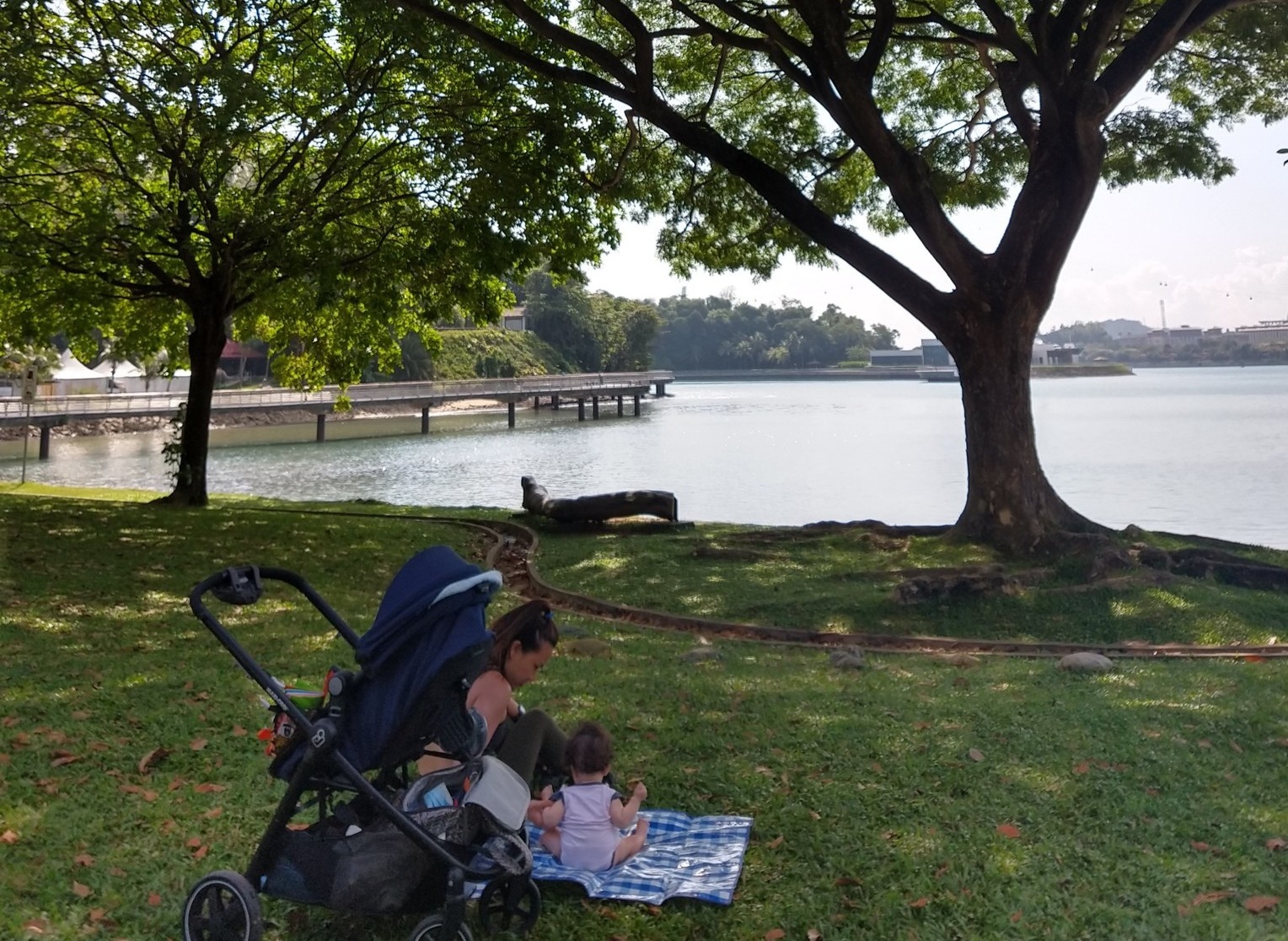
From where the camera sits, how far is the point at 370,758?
133 inches

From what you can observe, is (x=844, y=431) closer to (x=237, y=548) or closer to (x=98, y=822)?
(x=237, y=548)

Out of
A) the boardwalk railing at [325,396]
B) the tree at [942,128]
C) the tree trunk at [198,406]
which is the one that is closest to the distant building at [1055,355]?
the boardwalk railing at [325,396]

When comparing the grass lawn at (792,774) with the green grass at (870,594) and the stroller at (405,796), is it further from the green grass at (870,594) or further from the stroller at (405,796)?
the stroller at (405,796)

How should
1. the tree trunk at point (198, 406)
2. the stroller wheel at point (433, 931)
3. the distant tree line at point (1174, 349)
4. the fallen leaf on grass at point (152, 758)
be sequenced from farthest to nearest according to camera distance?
the distant tree line at point (1174, 349) → the tree trunk at point (198, 406) → the fallen leaf on grass at point (152, 758) → the stroller wheel at point (433, 931)

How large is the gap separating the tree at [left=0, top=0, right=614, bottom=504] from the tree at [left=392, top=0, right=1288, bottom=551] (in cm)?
90

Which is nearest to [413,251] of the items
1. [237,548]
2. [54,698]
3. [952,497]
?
[237,548]

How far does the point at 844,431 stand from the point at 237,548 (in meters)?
41.3

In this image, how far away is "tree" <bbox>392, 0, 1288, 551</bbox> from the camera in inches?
464

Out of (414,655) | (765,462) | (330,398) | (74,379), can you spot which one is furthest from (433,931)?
(74,379)

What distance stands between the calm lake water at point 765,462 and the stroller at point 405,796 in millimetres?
19027

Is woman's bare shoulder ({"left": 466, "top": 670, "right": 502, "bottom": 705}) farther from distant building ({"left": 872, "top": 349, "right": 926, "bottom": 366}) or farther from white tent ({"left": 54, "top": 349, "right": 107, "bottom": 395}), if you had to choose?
distant building ({"left": 872, "top": 349, "right": 926, "bottom": 366})

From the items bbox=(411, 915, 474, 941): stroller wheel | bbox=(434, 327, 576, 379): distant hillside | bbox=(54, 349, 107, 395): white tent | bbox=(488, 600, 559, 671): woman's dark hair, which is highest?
bbox=(434, 327, 576, 379): distant hillside

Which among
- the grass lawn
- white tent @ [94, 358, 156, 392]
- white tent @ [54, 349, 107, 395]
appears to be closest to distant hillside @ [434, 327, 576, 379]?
white tent @ [94, 358, 156, 392]

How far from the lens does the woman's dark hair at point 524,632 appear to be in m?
4.17
